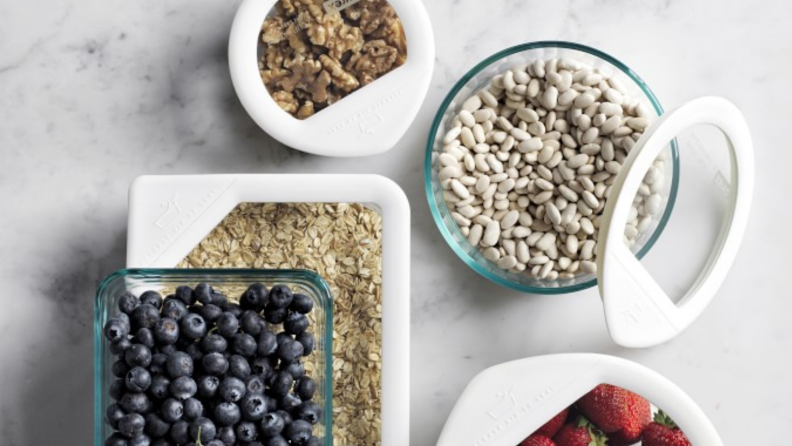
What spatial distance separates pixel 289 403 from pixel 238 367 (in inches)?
2.8

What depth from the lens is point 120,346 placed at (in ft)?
3.12

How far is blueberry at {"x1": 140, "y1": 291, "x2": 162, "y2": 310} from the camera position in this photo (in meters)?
0.98

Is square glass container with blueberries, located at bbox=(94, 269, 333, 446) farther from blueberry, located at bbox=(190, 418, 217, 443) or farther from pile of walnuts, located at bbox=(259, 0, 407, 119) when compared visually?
pile of walnuts, located at bbox=(259, 0, 407, 119)

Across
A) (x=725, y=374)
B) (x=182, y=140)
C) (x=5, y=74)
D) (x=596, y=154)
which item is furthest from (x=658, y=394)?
(x=5, y=74)

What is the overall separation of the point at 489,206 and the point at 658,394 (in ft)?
1.08

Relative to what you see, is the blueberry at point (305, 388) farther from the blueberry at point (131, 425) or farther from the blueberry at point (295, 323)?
the blueberry at point (131, 425)

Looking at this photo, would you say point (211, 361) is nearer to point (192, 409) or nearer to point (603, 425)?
point (192, 409)

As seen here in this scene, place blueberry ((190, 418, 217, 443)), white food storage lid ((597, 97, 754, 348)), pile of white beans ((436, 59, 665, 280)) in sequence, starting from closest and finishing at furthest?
blueberry ((190, 418, 217, 443)) < white food storage lid ((597, 97, 754, 348)) < pile of white beans ((436, 59, 665, 280))

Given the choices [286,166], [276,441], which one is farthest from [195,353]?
[286,166]

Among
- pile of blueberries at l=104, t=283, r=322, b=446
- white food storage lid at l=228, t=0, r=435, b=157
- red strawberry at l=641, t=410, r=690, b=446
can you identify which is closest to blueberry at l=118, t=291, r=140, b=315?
pile of blueberries at l=104, t=283, r=322, b=446

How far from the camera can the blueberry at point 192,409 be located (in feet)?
3.06

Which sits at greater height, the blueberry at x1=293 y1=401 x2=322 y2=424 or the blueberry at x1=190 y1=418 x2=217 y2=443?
the blueberry at x1=293 y1=401 x2=322 y2=424

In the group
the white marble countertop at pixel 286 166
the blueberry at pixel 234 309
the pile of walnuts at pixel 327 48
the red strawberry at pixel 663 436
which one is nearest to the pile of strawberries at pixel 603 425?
the red strawberry at pixel 663 436

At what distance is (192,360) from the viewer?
951 mm
